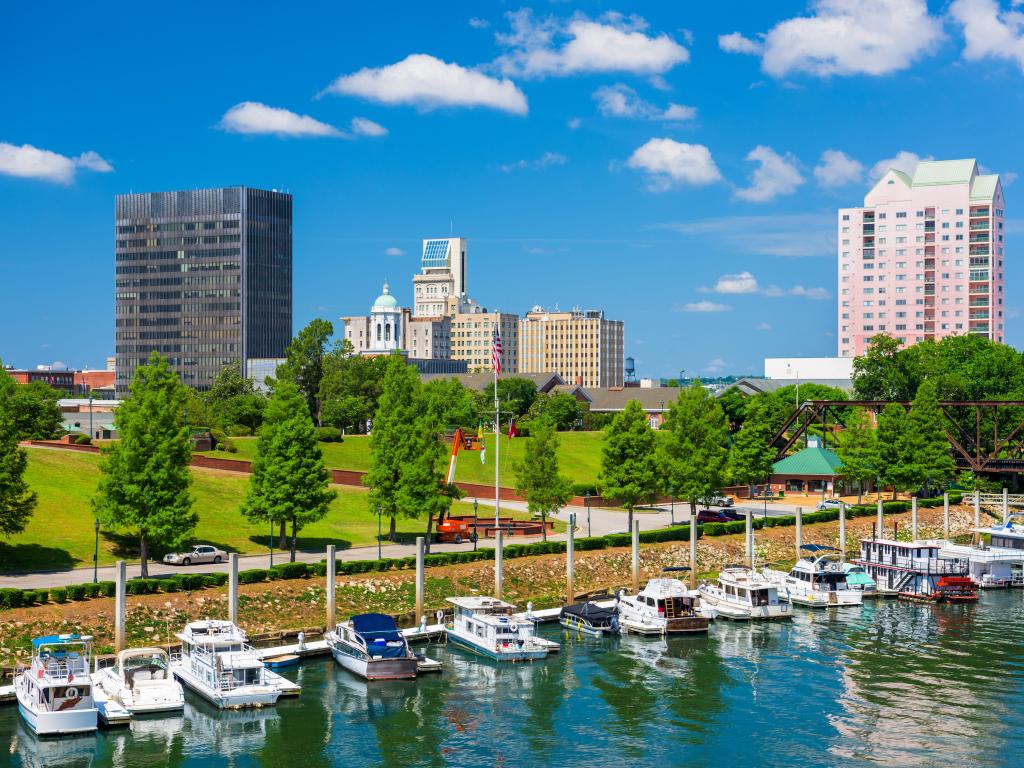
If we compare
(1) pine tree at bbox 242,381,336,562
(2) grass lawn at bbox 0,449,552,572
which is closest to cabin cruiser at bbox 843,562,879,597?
(2) grass lawn at bbox 0,449,552,572

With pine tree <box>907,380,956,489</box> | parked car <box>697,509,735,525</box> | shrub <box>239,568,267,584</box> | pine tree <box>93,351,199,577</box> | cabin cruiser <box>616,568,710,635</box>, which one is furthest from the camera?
pine tree <box>907,380,956,489</box>

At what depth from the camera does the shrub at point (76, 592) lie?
205 ft

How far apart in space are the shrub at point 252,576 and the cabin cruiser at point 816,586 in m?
34.4

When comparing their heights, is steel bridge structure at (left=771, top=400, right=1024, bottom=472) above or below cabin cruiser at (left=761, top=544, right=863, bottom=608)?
above

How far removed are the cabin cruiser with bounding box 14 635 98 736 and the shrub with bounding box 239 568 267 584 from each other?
1607 cm

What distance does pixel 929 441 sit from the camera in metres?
125

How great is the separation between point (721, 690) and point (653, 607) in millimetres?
13356

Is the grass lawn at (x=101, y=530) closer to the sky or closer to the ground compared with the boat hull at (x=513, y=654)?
closer to the sky

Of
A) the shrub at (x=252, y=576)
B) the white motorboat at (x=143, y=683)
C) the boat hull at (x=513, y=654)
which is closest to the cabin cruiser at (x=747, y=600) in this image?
the boat hull at (x=513, y=654)

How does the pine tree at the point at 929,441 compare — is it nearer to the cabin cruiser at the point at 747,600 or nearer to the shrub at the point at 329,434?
the cabin cruiser at the point at 747,600

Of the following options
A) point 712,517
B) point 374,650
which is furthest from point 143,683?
point 712,517

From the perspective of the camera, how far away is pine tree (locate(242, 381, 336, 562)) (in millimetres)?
79000

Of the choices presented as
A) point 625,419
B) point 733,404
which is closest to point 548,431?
point 625,419

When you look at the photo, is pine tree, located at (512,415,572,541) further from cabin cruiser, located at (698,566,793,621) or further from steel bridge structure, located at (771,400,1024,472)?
steel bridge structure, located at (771,400,1024,472)
